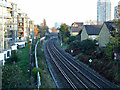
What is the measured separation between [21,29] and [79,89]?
3254 cm

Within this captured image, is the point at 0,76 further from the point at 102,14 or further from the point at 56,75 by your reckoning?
the point at 102,14

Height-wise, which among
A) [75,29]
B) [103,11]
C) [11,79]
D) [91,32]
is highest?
[103,11]

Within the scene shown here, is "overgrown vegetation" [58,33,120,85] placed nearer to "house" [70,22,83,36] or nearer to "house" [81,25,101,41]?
"house" [81,25,101,41]

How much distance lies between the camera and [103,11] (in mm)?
85125

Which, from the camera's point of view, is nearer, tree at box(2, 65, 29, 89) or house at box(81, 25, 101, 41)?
tree at box(2, 65, 29, 89)

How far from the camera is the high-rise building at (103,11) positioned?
271 ft

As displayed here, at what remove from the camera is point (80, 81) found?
16.9 meters

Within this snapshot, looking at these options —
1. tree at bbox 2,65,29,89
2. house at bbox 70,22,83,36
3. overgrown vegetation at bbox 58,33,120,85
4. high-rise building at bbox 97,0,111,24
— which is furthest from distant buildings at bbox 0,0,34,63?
high-rise building at bbox 97,0,111,24

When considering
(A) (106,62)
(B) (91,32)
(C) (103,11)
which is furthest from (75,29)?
(A) (106,62)

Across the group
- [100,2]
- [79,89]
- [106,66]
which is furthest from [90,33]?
[100,2]

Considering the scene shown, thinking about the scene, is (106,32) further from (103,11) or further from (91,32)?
(103,11)

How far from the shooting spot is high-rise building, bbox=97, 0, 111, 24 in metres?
82.7

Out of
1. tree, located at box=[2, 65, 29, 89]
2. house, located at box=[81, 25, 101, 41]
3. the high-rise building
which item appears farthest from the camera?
the high-rise building

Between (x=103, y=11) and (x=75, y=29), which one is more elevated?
(x=103, y=11)
